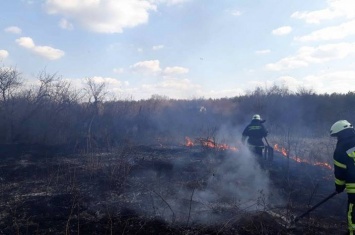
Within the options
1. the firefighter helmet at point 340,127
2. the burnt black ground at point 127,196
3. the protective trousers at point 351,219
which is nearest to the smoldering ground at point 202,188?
the burnt black ground at point 127,196

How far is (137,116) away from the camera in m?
26.9

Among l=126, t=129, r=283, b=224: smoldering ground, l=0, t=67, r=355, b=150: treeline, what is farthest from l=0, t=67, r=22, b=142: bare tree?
l=126, t=129, r=283, b=224: smoldering ground

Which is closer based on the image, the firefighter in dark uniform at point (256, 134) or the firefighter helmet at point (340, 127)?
the firefighter helmet at point (340, 127)

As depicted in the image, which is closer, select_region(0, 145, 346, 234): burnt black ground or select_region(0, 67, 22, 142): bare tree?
select_region(0, 145, 346, 234): burnt black ground

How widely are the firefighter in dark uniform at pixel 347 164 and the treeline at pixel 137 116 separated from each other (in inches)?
513

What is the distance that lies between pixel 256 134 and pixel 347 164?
6.07 metres

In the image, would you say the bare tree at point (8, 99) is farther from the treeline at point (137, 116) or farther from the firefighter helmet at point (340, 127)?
the firefighter helmet at point (340, 127)

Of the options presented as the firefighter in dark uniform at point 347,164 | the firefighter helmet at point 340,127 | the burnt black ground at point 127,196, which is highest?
the firefighter helmet at point 340,127

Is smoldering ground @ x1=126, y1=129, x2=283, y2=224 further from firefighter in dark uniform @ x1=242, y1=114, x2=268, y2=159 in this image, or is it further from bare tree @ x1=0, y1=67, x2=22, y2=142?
bare tree @ x1=0, y1=67, x2=22, y2=142

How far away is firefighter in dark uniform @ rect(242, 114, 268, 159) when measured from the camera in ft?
37.7

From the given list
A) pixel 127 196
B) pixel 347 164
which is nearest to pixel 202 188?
pixel 127 196

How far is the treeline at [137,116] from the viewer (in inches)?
786

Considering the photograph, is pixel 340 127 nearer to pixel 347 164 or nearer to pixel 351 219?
pixel 347 164

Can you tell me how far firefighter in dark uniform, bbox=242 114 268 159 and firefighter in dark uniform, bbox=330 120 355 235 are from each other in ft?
19.0
